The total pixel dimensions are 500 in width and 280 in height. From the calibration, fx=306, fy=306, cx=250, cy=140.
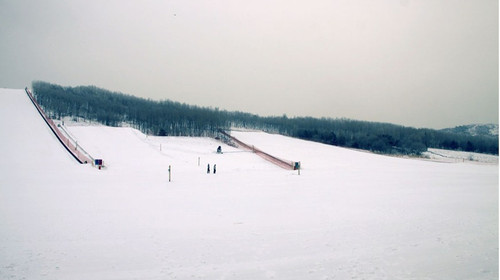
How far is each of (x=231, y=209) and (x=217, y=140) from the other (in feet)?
138

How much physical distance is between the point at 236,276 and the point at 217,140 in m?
47.2

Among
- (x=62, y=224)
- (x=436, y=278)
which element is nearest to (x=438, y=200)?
(x=436, y=278)

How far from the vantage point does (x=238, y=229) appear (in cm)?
841

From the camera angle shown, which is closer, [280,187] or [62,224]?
[62,224]

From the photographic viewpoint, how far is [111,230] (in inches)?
316

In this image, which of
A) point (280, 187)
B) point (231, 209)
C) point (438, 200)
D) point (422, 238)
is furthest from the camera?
point (280, 187)

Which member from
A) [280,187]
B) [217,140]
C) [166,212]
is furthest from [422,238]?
[217,140]

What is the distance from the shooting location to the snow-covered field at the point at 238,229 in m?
5.86

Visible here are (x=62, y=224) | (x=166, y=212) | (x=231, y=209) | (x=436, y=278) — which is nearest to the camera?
(x=436, y=278)

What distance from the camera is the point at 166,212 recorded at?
10031 millimetres

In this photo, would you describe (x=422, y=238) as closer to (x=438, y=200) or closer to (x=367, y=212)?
(x=367, y=212)

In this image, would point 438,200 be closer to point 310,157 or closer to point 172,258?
point 172,258

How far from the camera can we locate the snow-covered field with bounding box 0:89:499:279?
19.2 feet

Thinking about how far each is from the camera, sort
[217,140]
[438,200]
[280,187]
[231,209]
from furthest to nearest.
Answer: [217,140]
[280,187]
[438,200]
[231,209]
